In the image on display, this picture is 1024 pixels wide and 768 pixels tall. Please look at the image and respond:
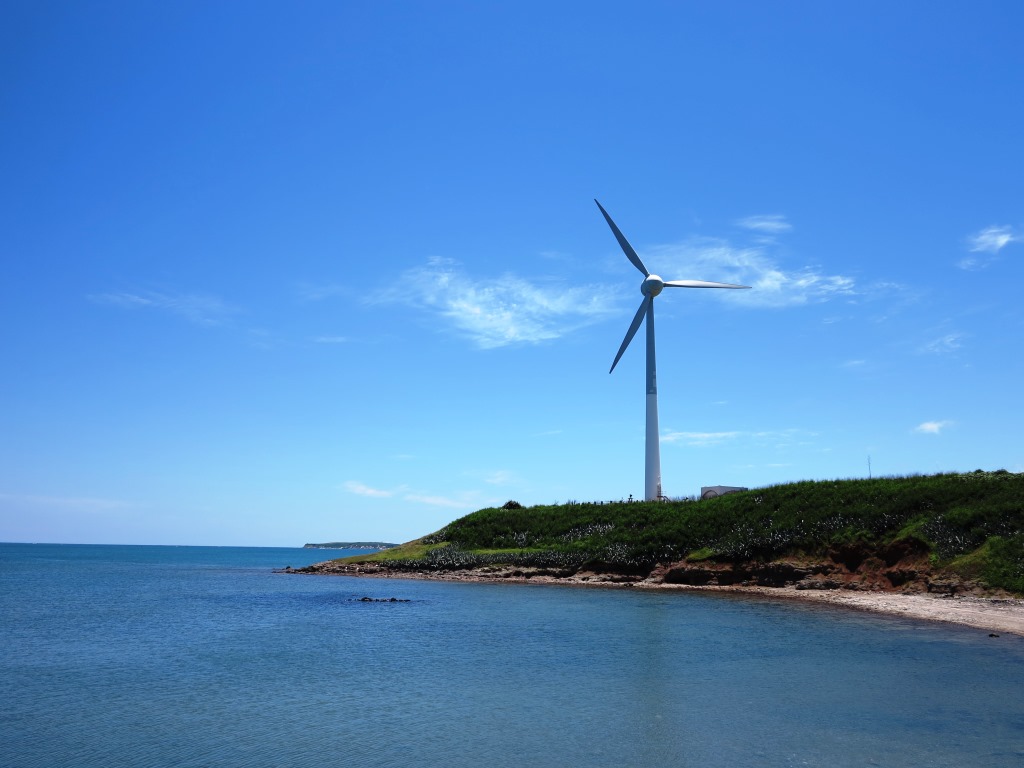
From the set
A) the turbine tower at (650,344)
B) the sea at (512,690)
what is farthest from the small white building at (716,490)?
the sea at (512,690)

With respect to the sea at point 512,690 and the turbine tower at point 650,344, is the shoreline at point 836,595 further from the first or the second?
the turbine tower at point 650,344

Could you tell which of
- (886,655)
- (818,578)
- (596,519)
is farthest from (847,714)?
(596,519)

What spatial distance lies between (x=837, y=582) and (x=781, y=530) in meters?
7.97

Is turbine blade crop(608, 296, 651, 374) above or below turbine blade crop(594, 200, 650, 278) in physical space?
below

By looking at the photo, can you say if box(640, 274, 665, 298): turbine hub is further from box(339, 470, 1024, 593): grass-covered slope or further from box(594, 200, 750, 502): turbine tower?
box(339, 470, 1024, 593): grass-covered slope

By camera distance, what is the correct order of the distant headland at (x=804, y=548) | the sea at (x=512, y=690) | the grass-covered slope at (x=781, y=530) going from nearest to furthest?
the sea at (x=512, y=690), the distant headland at (x=804, y=548), the grass-covered slope at (x=781, y=530)

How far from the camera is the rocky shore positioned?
131 ft

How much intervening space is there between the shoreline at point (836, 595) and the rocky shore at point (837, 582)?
4 cm

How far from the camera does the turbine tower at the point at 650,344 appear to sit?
85.9 metres

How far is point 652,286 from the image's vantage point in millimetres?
88688

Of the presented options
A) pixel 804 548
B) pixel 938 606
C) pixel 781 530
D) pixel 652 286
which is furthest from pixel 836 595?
pixel 652 286

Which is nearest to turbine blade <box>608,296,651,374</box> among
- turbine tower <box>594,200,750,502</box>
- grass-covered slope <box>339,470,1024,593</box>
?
turbine tower <box>594,200,750,502</box>

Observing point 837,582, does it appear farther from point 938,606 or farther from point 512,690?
point 512,690

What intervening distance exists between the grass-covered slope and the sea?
12.3 meters
